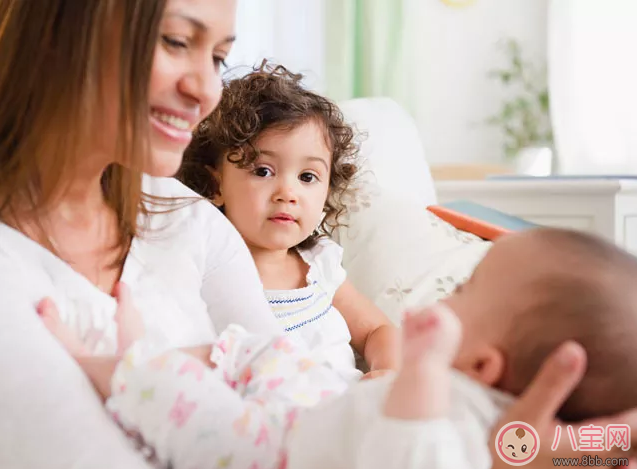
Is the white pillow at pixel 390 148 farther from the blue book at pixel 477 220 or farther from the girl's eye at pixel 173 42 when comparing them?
the girl's eye at pixel 173 42

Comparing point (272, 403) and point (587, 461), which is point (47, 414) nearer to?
point (272, 403)

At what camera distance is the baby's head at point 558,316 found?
672mm

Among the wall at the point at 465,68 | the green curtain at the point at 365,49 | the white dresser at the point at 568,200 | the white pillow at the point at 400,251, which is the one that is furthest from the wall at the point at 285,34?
the white pillow at the point at 400,251

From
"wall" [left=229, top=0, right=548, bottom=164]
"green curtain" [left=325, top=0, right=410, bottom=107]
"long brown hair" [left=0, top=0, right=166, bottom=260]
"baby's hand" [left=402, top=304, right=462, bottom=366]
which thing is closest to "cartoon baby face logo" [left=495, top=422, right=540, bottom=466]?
"baby's hand" [left=402, top=304, right=462, bottom=366]

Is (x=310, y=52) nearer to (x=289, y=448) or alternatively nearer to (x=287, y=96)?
(x=287, y=96)

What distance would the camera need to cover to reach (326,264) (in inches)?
64.8

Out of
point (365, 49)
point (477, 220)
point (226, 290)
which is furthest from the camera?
point (365, 49)

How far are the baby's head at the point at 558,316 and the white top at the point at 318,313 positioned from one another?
71 cm

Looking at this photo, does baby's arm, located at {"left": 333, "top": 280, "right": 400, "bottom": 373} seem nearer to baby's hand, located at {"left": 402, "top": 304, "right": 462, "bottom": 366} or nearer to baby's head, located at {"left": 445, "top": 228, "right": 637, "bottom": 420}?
baby's head, located at {"left": 445, "top": 228, "right": 637, "bottom": 420}

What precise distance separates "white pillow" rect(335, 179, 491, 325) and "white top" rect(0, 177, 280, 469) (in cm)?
66

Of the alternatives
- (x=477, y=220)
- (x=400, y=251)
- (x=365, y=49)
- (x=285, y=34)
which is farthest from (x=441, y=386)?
(x=365, y=49)

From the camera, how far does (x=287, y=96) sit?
1.58 m

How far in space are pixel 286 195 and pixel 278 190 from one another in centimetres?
2

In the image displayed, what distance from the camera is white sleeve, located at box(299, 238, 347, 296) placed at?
63.9 inches
